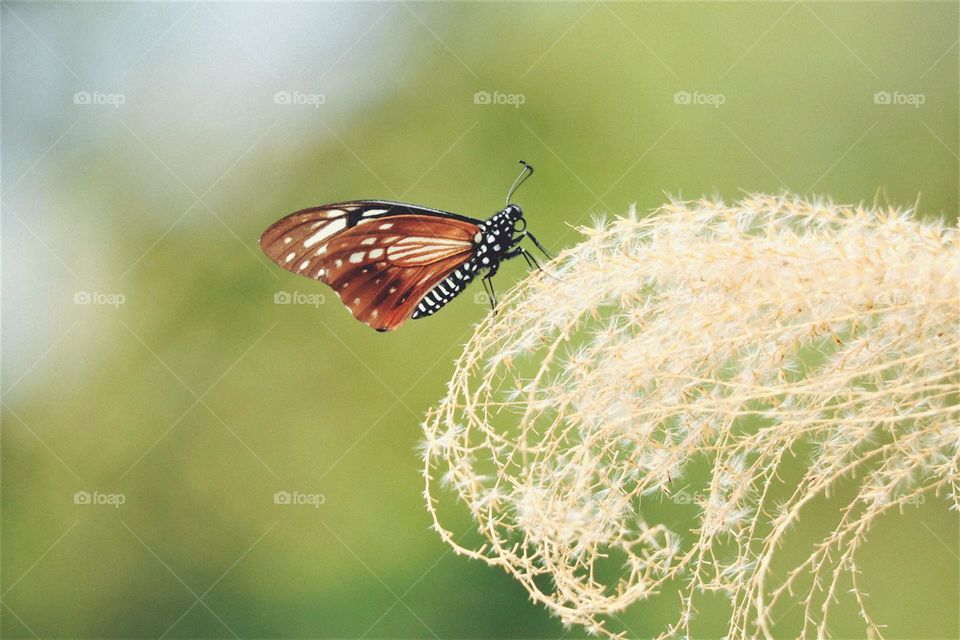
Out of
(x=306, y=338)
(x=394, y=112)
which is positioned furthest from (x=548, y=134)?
(x=306, y=338)

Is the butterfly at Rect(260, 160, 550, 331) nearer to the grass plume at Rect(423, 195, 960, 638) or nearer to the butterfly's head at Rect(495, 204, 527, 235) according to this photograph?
the butterfly's head at Rect(495, 204, 527, 235)

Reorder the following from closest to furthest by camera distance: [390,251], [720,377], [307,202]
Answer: [720,377]
[390,251]
[307,202]

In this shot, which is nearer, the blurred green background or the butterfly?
the butterfly

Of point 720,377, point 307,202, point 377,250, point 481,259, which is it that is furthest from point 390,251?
point 307,202

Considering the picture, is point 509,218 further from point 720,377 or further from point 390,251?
point 720,377

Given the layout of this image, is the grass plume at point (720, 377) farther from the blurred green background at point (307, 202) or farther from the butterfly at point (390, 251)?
the blurred green background at point (307, 202)

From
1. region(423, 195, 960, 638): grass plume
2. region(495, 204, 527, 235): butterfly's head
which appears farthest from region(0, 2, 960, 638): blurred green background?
region(423, 195, 960, 638): grass plume

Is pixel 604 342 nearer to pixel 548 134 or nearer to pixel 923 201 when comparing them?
pixel 548 134

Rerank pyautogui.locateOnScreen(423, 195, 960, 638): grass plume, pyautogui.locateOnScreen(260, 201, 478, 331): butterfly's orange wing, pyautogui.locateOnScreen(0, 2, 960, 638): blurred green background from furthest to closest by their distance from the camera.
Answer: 1. pyautogui.locateOnScreen(0, 2, 960, 638): blurred green background
2. pyautogui.locateOnScreen(260, 201, 478, 331): butterfly's orange wing
3. pyautogui.locateOnScreen(423, 195, 960, 638): grass plume
